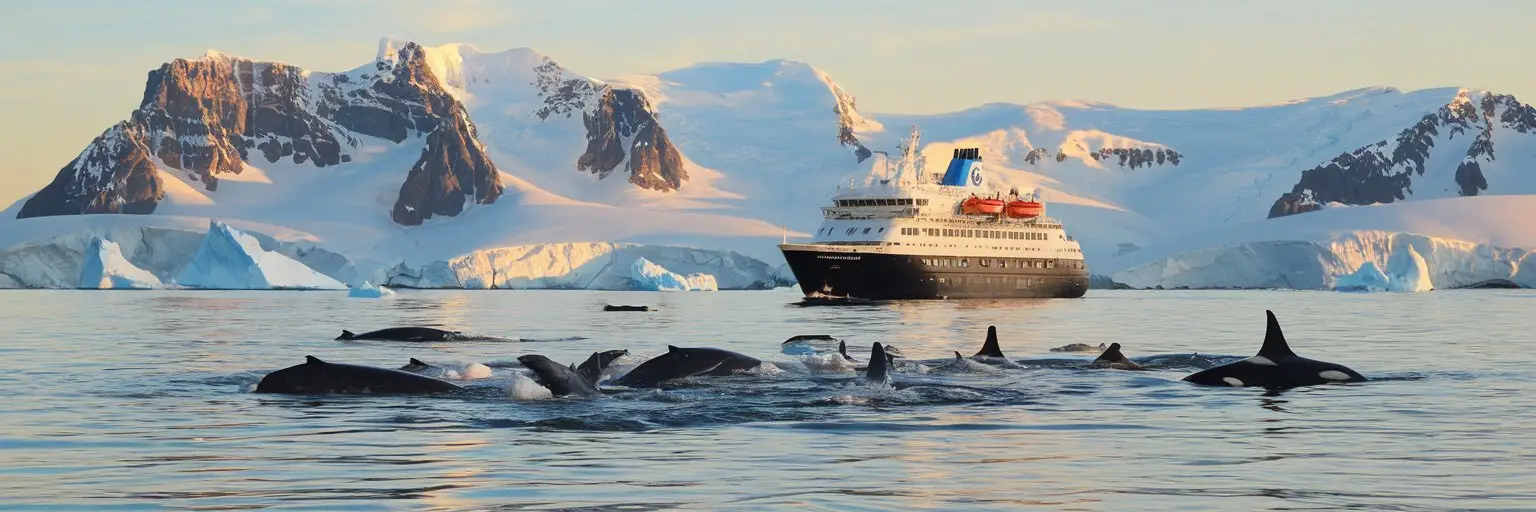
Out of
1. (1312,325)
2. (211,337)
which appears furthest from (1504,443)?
(1312,325)

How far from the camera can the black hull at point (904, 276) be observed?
290 feet

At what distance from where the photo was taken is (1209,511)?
36.3 ft

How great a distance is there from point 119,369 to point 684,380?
8984 millimetres

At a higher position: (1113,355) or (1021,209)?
(1021,209)

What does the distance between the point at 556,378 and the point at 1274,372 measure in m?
8.89

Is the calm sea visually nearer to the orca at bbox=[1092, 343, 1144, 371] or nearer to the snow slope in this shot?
the orca at bbox=[1092, 343, 1144, 371]

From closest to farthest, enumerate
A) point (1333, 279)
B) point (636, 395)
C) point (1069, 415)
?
1. point (1069, 415)
2. point (636, 395)
3. point (1333, 279)

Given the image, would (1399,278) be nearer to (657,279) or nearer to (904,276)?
(904,276)

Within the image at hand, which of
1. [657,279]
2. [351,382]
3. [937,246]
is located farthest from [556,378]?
[657,279]

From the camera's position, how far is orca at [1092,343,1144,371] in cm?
2553

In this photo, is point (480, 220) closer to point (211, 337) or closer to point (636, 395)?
point (211, 337)

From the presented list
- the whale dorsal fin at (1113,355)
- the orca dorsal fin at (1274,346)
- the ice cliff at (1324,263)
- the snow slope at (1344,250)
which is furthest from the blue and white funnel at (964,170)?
the orca dorsal fin at (1274,346)

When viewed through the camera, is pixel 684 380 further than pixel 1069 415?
Yes

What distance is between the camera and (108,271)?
119m
